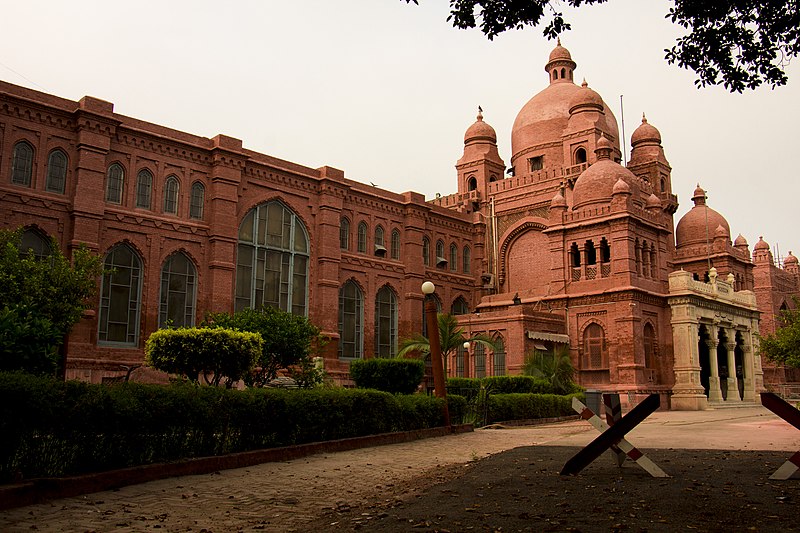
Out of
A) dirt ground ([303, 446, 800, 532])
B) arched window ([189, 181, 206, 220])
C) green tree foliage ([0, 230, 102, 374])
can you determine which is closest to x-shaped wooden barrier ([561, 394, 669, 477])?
dirt ground ([303, 446, 800, 532])

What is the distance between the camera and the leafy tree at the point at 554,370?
27.0 meters

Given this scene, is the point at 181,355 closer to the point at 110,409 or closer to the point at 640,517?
the point at 110,409

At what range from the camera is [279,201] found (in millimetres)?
32656

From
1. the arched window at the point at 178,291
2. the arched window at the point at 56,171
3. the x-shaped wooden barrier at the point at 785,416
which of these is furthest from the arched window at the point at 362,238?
the x-shaped wooden barrier at the point at 785,416

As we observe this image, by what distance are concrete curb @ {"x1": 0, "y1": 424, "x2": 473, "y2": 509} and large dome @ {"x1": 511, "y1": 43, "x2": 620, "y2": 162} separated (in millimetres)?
32321

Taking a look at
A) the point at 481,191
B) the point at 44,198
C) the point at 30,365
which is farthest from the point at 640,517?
the point at 481,191

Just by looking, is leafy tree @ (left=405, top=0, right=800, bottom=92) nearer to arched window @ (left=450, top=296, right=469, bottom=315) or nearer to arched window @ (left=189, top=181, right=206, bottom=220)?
arched window @ (left=189, top=181, right=206, bottom=220)

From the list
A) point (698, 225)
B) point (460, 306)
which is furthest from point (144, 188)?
point (698, 225)

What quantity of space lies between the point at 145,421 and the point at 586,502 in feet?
18.3

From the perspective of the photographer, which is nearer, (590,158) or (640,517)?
(640,517)

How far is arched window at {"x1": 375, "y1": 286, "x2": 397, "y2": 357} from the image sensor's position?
36406 millimetres

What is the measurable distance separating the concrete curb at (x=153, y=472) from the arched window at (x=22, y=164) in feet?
61.5

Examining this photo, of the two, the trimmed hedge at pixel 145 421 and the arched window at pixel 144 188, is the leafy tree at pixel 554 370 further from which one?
the arched window at pixel 144 188

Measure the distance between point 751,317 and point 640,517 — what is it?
37.8m
